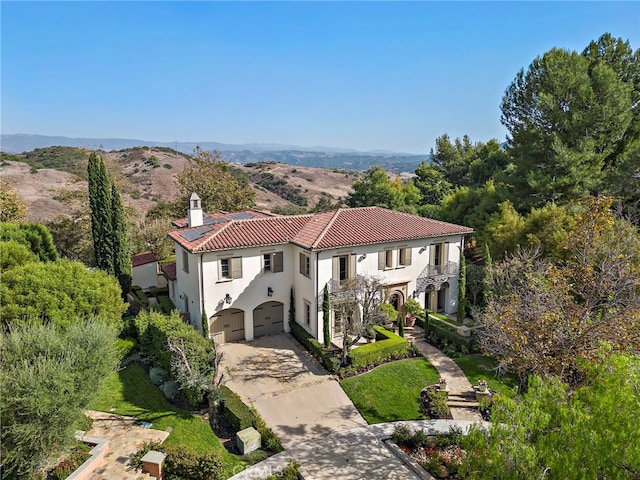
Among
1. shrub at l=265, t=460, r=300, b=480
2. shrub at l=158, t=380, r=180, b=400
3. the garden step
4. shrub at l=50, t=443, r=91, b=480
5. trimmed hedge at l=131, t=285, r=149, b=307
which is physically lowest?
the garden step

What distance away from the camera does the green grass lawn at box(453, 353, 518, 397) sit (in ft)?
69.1

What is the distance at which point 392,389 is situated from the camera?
801 inches

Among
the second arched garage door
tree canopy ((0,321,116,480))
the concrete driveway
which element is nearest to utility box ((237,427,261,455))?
the concrete driveway

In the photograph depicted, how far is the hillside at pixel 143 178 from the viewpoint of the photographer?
63906 mm

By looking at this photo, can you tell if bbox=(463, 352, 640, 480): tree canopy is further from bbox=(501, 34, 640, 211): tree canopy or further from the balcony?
bbox=(501, 34, 640, 211): tree canopy

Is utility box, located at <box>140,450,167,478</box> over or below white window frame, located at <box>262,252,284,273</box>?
below

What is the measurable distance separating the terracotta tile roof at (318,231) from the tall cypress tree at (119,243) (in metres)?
4.56

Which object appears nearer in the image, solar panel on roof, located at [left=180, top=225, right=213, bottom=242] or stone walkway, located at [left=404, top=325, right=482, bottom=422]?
stone walkway, located at [left=404, top=325, right=482, bottom=422]

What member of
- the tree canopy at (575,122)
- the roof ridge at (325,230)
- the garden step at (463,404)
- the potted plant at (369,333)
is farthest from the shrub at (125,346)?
the tree canopy at (575,122)

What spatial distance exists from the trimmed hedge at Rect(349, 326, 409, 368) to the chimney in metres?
13.7

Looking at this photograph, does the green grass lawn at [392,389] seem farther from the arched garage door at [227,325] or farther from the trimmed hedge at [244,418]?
the arched garage door at [227,325]

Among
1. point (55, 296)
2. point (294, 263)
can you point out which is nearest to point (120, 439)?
point (55, 296)

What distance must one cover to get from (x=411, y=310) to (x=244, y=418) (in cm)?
1321

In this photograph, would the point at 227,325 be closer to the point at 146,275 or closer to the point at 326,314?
the point at 326,314
